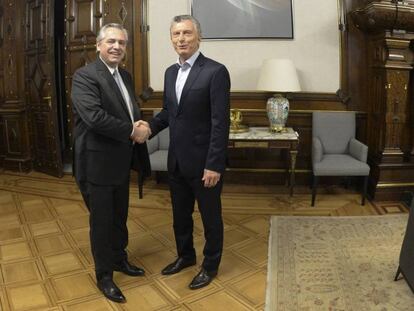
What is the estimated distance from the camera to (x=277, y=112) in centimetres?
336

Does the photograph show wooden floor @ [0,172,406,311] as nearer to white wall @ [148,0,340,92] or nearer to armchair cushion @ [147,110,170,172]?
armchair cushion @ [147,110,170,172]

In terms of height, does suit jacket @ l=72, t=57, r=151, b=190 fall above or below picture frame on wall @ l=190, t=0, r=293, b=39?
below

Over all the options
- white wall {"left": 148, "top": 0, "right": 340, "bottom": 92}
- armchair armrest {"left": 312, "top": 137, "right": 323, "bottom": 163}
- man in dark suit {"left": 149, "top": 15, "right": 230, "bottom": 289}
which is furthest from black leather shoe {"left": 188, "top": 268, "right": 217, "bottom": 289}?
white wall {"left": 148, "top": 0, "right": 340, "bottom": 92}

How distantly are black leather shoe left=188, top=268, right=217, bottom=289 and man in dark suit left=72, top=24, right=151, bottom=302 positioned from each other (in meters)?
0.37

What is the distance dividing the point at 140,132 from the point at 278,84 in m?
1.87

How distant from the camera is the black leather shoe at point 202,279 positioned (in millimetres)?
1949

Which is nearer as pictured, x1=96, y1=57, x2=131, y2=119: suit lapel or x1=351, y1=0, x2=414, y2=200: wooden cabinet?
x1=96, y1=57, x2=131, y2=119: suit lapel

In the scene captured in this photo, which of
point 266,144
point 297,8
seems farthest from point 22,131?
point 297,8

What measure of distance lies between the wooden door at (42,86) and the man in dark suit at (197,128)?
105 inches

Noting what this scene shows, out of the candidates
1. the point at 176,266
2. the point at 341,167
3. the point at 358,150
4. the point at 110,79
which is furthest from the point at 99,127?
the point at 358,150

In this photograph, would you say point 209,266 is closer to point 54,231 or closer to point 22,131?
point 54,231

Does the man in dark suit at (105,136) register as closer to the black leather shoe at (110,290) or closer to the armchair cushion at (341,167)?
the black leather shoe at (110,290)

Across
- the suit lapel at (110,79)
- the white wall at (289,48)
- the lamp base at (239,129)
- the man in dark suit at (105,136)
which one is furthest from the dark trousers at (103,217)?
the white wall at (289,48)

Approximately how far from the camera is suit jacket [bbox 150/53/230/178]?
1.74m
